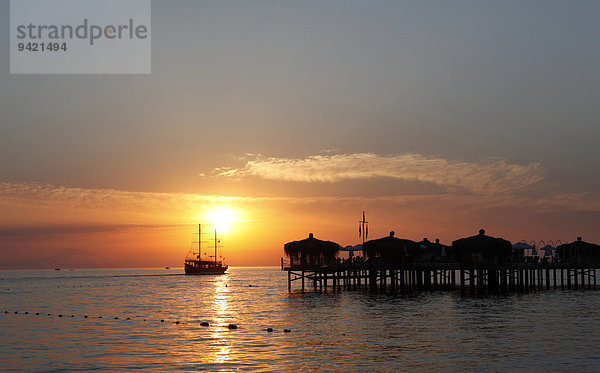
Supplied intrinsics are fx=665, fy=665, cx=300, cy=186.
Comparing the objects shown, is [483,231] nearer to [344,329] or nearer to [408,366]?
[344,329]

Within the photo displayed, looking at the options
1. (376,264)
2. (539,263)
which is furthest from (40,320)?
(539,263)

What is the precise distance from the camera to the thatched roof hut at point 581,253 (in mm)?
89250

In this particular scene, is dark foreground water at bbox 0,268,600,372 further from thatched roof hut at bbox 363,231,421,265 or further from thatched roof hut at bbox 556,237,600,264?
thatched roof hut at bbox 556,237,600,264

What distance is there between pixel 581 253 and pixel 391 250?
2786cm

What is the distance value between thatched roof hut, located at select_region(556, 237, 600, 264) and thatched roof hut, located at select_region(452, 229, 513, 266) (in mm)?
17001

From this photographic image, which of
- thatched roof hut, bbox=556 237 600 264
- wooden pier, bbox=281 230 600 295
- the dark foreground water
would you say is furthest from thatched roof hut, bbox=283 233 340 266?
thatched roof hut, bbox=556 237 600 264

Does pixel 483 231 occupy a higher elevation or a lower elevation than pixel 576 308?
higher

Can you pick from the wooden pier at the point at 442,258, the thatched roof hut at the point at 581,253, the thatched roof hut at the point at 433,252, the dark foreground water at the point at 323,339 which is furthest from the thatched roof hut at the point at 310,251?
the thatched roof hut at the point at 581,253

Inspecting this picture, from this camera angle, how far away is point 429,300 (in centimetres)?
7038

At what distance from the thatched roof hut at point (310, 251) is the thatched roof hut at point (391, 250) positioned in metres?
4.79

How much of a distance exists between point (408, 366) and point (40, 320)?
3912 centimetres

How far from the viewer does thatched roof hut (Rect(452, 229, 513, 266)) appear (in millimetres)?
77375

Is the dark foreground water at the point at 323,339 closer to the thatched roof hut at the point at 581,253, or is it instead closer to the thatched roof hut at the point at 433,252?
the thatched roof hut at the point at 433,252

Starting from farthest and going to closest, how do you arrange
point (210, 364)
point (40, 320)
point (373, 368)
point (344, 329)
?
point (40, 320) < point (344, 329) < point (210, 364) < point (373, 368)
